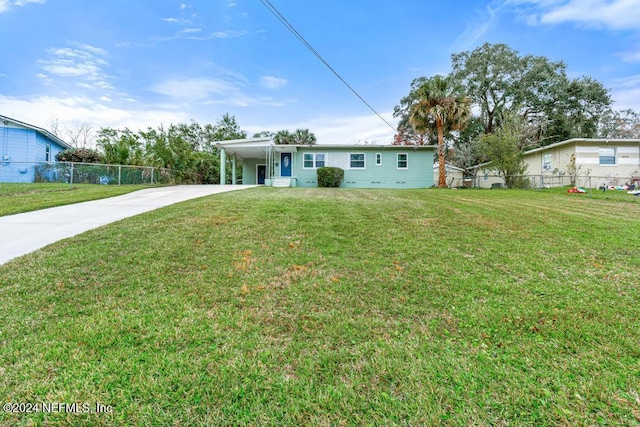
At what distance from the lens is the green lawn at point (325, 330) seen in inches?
62.2

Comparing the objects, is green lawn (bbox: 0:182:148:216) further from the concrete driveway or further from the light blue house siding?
the light blue house siding

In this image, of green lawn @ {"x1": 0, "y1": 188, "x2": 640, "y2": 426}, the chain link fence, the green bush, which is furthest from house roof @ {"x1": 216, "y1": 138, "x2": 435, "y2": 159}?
green lawn @ {"x1": 0, "y1": 188, "x2": 640, "y2": 426}

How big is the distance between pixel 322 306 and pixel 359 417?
1.24 metres

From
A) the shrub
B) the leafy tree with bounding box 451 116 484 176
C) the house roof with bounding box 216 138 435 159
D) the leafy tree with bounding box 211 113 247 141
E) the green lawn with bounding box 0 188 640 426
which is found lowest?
the green lawn with bounding box 0 188 640 426

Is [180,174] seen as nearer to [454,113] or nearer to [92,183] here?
[92,183]

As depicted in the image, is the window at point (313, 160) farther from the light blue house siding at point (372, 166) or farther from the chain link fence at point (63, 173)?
the chain link fence at point (63, 173)

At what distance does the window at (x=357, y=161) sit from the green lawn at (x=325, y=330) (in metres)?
14.8

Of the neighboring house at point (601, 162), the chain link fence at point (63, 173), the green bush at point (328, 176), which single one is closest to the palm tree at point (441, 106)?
the neighboring house at point (601, 162)

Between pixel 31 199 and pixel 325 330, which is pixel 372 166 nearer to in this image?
pixel 31 199

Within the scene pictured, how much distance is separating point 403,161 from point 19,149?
22005 mm

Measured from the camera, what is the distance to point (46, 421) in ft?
4.82

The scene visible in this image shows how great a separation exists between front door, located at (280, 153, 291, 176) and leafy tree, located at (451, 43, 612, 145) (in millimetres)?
20158

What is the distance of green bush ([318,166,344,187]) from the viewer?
17875 millimetres

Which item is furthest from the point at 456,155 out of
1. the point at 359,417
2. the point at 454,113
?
the point at 359,417
